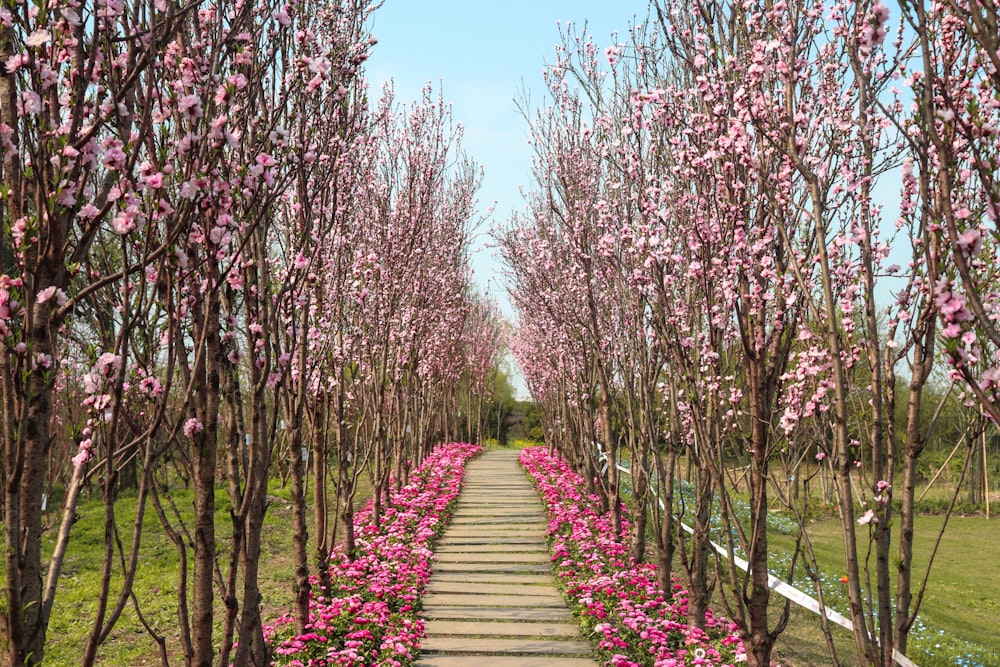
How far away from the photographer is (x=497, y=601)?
8141 mm

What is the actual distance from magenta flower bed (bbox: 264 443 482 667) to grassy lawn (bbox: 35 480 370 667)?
3.04 ft

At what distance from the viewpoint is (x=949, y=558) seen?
1545cm

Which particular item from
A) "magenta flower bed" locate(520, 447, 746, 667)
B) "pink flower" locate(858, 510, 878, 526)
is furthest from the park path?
"pink flower" locate(858, 510, 878, 526)

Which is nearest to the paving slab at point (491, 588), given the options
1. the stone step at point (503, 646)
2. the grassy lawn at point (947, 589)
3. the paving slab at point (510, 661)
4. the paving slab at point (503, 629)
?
the paving slab at point (503, 629)

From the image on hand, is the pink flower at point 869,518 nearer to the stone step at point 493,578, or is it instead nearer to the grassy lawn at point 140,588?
the grassy lawn at point 140,588

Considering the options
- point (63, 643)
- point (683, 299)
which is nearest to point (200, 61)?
point (683, 299)

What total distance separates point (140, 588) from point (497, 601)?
14.8 feet

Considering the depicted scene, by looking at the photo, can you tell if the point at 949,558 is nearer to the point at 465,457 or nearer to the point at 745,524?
the point at 745,524

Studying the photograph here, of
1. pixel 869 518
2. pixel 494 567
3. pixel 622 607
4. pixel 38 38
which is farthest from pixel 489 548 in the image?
pixel 38 38

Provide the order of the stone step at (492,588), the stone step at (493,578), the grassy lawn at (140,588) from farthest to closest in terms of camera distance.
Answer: the stone step at (493,578), the stone step at (492,588), the grassy lawn at (140,588)

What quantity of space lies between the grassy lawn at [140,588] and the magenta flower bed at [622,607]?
10.6 feet

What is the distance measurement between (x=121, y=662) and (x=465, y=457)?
17.8m

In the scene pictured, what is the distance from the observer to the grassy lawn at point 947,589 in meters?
7.93

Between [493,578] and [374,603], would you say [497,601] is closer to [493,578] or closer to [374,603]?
[493,578]
